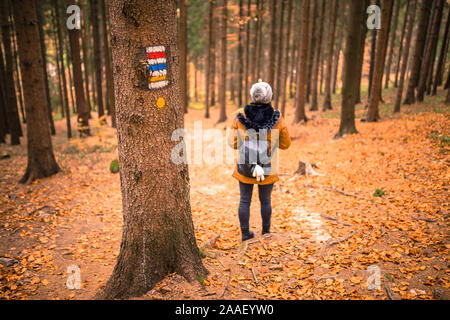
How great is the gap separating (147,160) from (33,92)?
692cm

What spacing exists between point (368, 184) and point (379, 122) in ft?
24.1

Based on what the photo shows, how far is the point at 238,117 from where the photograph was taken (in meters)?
4.07

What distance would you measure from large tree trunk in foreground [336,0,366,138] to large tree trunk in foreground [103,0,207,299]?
10.3 m

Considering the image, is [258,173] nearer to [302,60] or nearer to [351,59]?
[351,59]

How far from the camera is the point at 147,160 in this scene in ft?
9.39

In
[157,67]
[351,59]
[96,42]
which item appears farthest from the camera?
[96,42]

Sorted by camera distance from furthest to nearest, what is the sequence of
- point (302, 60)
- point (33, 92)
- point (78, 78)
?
point (302, 60) → point (78, 78) → point (33, 92)

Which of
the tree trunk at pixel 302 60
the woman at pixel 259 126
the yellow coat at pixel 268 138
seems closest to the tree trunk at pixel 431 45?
the tree trunk at pixel 302 60

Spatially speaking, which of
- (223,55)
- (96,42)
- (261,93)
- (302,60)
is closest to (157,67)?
(261,93)

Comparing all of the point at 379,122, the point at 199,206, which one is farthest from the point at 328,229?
the point at 379,122

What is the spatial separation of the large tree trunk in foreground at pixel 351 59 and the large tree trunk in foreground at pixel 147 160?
10.3 meters

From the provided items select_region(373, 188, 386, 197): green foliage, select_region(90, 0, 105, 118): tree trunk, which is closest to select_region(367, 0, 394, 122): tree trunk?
select_region(373, 188, 386, 197): green foliage

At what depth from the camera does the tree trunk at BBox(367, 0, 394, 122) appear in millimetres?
11234

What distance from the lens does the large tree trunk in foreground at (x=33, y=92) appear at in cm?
725
